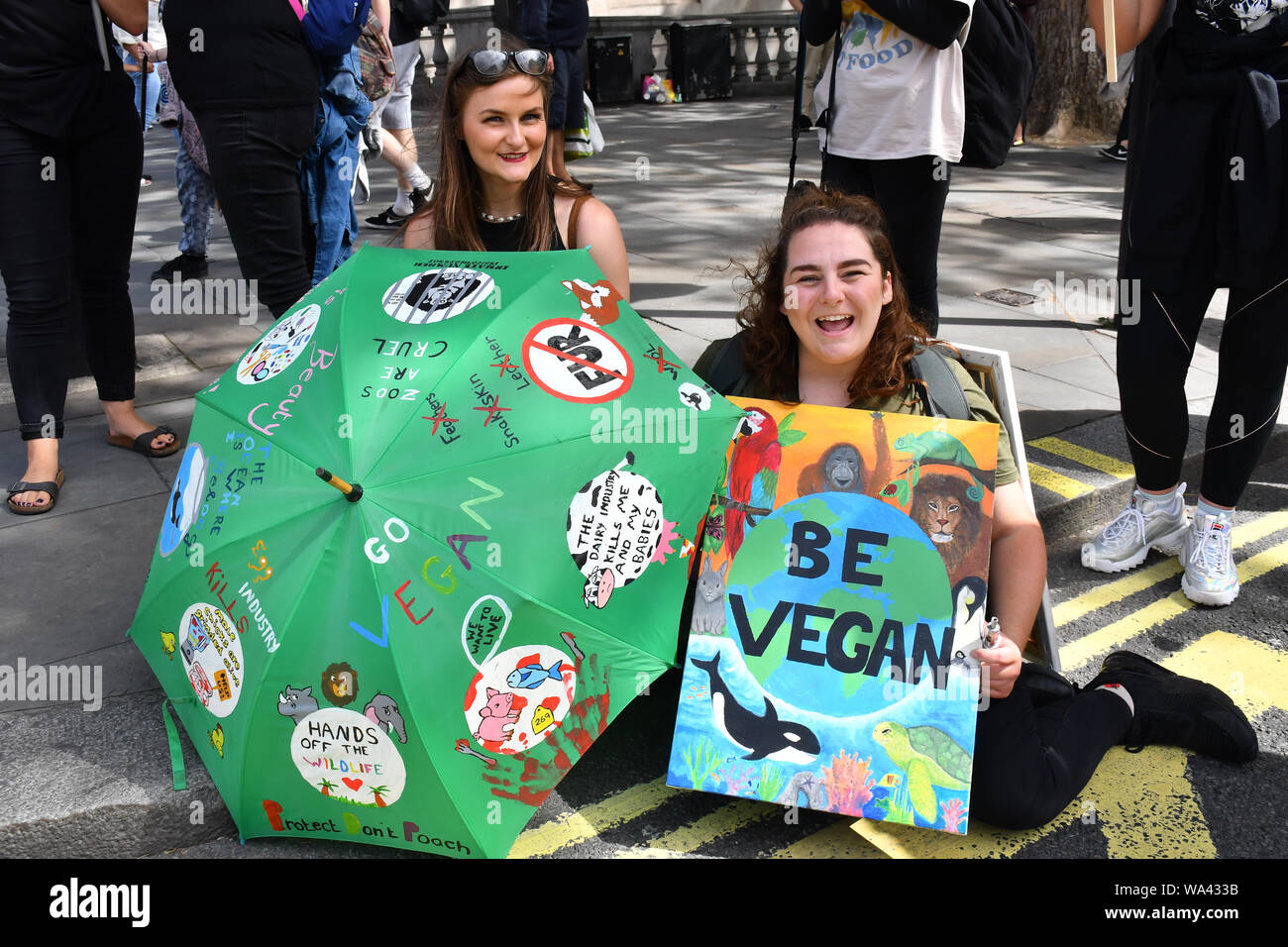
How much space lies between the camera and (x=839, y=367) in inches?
118

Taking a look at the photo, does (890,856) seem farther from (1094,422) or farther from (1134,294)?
(1094,422)

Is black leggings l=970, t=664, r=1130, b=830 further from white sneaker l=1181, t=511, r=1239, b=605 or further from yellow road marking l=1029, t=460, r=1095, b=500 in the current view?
yellow road marking l=1029, t=460, r=1095, b=500

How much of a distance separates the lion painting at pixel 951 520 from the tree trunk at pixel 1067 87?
36.6 ft

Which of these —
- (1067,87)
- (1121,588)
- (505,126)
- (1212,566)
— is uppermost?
(1067,87)

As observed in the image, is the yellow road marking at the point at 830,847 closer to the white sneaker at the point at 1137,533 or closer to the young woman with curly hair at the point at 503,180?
the young woman with curly hair at the point at 503,180

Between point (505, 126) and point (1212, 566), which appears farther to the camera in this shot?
point (1212, 566)

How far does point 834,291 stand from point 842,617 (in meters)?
0.81

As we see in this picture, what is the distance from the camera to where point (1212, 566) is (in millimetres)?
3695

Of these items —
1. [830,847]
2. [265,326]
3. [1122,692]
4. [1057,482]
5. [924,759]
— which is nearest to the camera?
[924,759]

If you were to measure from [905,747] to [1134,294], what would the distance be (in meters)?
1.91

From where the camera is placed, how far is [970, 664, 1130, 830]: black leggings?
8.59 ft

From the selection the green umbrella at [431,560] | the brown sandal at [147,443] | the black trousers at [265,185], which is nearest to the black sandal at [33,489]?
the brown sandal at [147,443]

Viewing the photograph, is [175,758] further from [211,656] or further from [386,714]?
[386,714]

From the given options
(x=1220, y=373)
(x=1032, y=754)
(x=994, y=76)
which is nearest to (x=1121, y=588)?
(x=1220, y=373)
